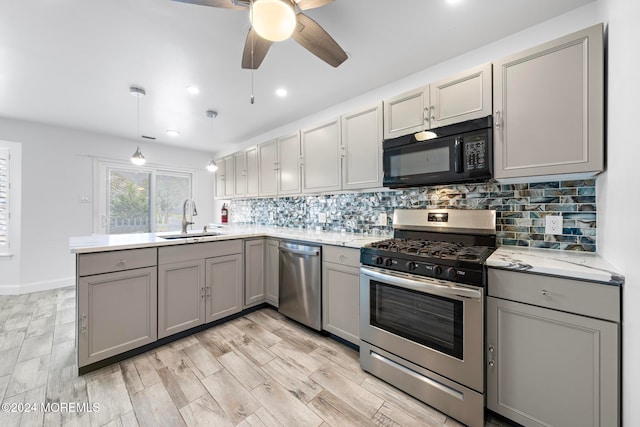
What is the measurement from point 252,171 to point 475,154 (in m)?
2.96

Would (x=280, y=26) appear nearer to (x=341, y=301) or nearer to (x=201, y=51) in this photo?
(x=201, y=51)

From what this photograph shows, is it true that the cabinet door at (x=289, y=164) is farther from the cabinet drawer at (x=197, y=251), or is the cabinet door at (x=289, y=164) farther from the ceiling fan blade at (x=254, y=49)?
the ceiling fan blade at (x=254, y=49)

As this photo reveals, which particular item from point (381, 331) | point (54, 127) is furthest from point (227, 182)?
point (381, 331)

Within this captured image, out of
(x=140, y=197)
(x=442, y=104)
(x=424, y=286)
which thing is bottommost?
(x=424, y=286)

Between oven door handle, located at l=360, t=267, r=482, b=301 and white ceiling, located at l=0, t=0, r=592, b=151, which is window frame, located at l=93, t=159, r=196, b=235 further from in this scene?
oven door handle, located at l=360, t=267, r=482, b=301

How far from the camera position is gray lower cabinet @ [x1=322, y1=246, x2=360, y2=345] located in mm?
2029

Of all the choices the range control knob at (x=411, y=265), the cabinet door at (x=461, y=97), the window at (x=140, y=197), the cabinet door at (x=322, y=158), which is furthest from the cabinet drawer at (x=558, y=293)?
the window at (x=140, y=197)

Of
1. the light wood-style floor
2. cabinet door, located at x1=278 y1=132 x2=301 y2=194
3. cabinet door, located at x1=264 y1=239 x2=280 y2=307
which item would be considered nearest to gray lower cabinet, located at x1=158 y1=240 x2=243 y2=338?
the light wood-style floor

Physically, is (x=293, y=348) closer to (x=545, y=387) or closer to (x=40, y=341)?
(x=545, y=387)

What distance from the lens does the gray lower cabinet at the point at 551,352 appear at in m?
1.09

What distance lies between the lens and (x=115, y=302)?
1876 millimetres

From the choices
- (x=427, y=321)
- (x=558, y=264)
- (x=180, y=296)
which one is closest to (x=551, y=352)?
(x=558, y=264)

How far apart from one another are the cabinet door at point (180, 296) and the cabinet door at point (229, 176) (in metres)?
2.13

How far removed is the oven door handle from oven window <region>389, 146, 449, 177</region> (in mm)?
829
